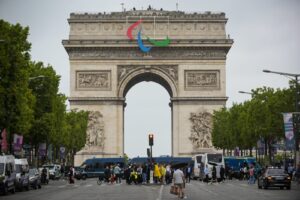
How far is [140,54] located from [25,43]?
4818 cm

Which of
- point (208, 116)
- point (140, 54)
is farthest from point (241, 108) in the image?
point (140, 54)

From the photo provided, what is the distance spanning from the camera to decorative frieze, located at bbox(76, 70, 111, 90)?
364 ft

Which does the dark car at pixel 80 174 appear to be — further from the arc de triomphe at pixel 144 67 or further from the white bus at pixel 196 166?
the white bus at pixel 196 166

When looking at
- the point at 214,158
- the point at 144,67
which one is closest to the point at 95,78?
the point at 144,67

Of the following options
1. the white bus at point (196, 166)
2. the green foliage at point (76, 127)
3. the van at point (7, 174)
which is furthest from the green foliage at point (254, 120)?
the van at point (7, 174)

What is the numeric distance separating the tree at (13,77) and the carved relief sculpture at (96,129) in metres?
45.4

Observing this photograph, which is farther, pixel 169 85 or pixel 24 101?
pixel 169 85

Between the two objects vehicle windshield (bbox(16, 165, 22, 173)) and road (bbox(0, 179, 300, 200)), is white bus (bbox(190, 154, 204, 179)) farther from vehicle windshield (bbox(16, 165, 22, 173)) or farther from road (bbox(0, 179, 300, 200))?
vehicle windshield (bbox(16, 165, 22, 173))

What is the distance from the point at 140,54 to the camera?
11081cm

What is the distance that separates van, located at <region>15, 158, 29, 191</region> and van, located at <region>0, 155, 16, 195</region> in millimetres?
1637

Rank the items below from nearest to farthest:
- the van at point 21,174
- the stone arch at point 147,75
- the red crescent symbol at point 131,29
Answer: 1. the van at point 21,174
2. the red crescent symbol at point 131,29
3. the stone arch at point 147,75

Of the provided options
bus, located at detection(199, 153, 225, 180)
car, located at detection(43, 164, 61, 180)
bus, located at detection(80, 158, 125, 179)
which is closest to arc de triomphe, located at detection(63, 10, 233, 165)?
bus, located at detection(80, 158, 125, 179)

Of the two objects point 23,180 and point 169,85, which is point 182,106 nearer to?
point 169,85

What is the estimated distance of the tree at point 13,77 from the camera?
60.2m
